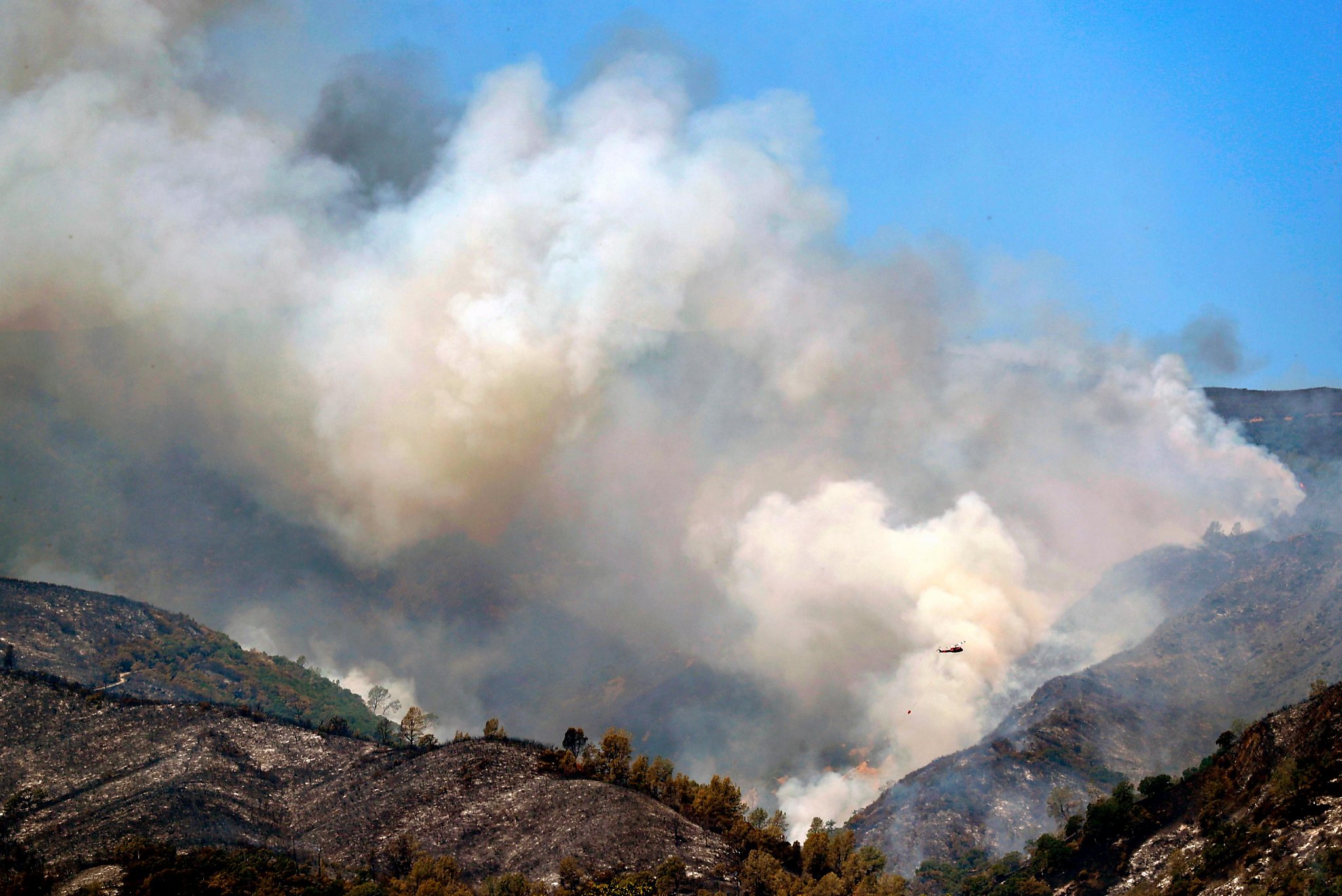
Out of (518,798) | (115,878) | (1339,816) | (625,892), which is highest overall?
(518,798)

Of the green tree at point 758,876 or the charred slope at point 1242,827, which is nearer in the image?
the charred slope at point 1242,827

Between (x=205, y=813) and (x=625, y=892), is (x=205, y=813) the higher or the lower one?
the higher one

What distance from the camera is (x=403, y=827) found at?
603 ft

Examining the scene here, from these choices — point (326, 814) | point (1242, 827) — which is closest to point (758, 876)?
point (1242, 827)

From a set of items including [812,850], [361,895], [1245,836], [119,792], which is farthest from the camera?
[812,850]

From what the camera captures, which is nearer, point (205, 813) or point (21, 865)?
point (21, 865)

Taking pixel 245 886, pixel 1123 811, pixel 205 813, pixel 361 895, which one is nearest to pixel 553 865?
pixel 361 895

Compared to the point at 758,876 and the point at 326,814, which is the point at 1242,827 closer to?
the point at 758,876

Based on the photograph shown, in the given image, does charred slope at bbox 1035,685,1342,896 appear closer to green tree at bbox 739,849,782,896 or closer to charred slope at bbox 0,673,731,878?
green tree at bbox 739,849,782,896

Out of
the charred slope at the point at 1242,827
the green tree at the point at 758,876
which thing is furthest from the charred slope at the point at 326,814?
the charred slope at the point at 1242,827

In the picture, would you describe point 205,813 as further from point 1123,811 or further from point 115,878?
point 1123,811

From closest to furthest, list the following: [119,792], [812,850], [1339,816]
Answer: [1339,816] → [119,792] → [812,850]

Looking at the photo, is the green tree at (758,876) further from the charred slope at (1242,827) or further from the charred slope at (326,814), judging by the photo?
the charred slope at (1242,827)

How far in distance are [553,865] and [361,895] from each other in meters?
30.7
